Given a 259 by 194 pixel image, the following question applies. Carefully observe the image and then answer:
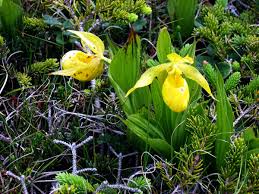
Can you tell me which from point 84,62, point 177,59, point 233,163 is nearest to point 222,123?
point 233,163

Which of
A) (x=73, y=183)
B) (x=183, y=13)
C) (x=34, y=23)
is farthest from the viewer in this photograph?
(x=183, y=13)

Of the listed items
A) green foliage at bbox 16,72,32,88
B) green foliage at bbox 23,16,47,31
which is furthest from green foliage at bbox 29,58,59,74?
green foliage at bbox 23,16,47,31

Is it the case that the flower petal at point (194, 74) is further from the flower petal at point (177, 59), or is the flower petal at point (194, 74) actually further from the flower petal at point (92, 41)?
the flower petal at point (92, 41)

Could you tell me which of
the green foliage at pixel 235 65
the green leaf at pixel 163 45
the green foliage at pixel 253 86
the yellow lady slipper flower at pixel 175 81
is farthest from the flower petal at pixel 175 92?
the green foliage at pixel 235 65

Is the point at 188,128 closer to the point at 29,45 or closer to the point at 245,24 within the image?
the point at 245,24

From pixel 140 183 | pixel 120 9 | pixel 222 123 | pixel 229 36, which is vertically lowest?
pixel 140 183

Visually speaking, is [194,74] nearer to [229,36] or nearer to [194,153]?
[194,153]

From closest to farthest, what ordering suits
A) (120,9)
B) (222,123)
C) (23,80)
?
(222,123) → (23,80) → (120,9)
